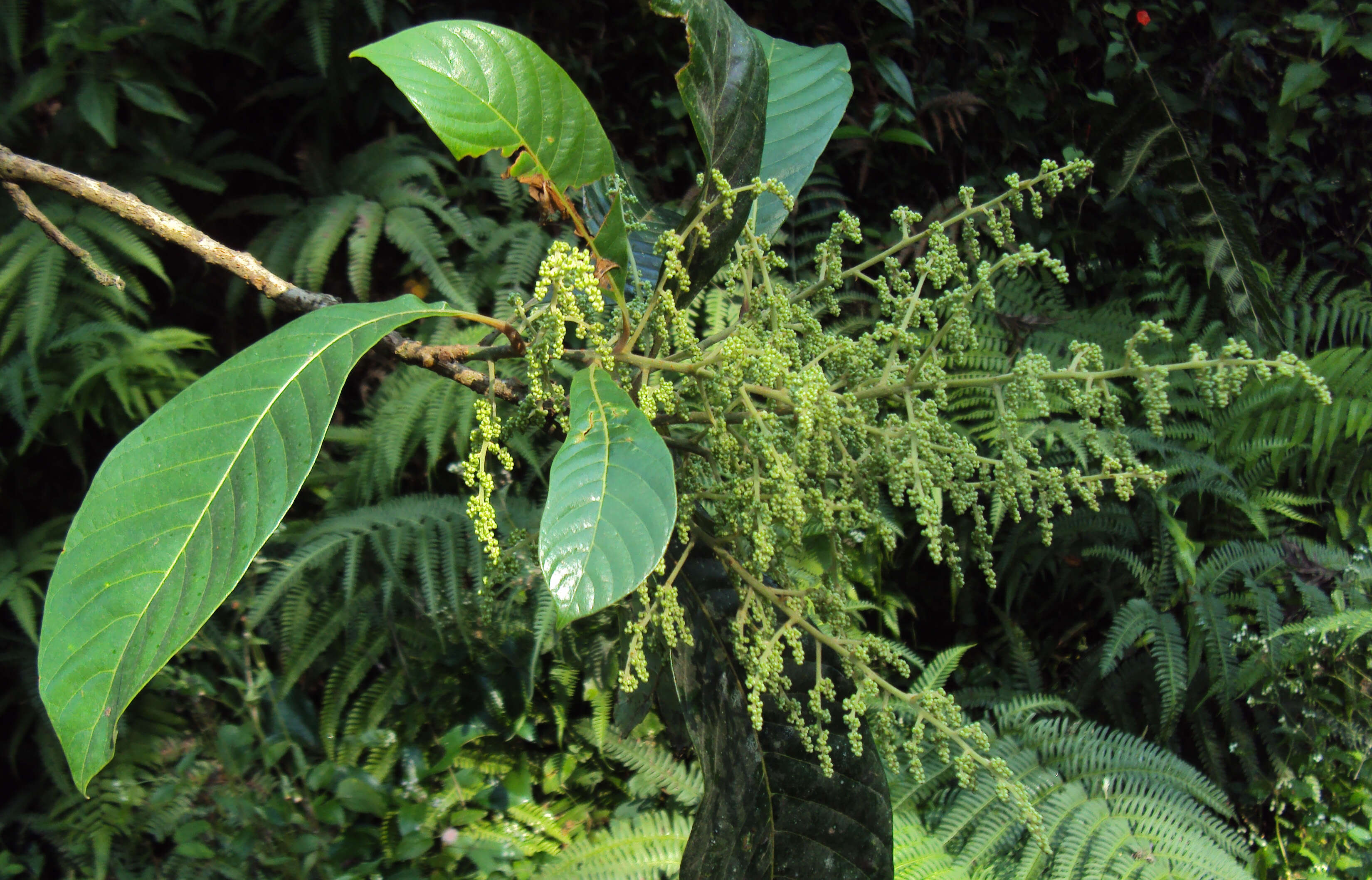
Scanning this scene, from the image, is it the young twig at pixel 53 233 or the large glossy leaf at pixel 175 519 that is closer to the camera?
the large glossy leaf at pixel 175 519

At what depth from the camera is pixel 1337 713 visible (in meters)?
1.95

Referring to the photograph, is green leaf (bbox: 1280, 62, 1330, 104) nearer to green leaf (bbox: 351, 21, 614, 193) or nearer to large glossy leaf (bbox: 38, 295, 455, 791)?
green leaf (bbox: 351, 21, 614, 193)

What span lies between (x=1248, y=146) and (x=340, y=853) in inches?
121

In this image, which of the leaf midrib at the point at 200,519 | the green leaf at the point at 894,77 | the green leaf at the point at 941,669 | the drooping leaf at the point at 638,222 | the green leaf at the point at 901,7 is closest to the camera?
the leaf midrib at the point at 200,519

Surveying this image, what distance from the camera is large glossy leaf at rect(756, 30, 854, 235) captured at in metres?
0.83

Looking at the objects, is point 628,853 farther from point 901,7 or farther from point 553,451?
point 901,7

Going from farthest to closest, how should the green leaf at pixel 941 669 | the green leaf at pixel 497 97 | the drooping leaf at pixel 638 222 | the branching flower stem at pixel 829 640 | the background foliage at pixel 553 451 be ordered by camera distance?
the green leaf at pixel 941 669 → the background foliage at pixel 553 451 → the drooping leaf at pixel 638 222 → the branching flower stem at pixel 829 640 → the green leaf at pixel 497 97

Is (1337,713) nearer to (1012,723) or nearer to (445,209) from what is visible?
(1012,723)

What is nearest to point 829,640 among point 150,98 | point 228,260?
point 228,260

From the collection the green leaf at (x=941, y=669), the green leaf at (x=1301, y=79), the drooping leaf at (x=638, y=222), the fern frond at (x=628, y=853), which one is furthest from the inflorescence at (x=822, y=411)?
the green leaf at (x=1301, y=79)

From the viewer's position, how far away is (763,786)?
0.79 meters

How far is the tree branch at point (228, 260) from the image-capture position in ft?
2.24

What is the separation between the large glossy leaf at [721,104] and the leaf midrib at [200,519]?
278 millimetres

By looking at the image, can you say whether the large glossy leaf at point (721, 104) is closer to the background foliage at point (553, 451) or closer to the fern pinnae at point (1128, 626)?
the background foliage at point (553, 451)
